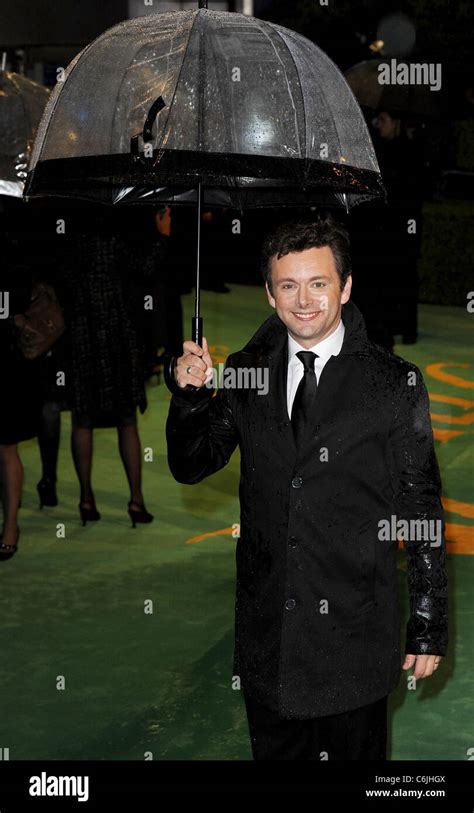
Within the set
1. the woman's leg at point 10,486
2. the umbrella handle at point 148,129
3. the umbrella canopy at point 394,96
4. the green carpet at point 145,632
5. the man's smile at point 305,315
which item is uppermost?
the umbrella canopy at point 394,96

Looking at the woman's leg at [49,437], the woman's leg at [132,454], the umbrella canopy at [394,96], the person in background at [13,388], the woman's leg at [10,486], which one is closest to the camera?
the person in background at [13,388]

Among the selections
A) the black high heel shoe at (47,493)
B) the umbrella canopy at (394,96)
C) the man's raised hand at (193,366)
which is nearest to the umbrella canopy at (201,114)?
the man's raised hand at (193,366)

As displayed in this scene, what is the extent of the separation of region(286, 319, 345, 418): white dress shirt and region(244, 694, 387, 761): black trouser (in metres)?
0.87

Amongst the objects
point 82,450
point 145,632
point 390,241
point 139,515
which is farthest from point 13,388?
point 390,241

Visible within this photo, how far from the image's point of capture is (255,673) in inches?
145

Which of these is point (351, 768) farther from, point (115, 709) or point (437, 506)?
point (115, 709)

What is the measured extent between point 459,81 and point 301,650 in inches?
722

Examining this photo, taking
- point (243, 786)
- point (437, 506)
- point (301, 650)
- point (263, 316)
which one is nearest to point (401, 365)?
point (437, 506)

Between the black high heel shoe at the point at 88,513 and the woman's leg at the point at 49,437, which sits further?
the woman's leg at the point at 49,437

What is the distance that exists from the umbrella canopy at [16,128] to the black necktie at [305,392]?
3.67 m

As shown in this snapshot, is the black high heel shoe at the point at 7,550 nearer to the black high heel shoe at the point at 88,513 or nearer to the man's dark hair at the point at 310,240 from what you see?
the black high heel shoe at the point at 88,513

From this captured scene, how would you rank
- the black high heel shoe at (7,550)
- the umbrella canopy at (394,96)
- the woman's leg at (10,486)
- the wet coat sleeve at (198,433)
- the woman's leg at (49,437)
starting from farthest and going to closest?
the umbrella canopy at (394,96) → the woman's leg at (49,437) → the black high heel shoe at (7,550) → the woman's leg at (10,486) → the wet coat sleeve at (198,433)

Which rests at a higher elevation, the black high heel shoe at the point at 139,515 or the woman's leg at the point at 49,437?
the woman's leg at the point at 49,437

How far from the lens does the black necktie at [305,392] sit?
143 inches
